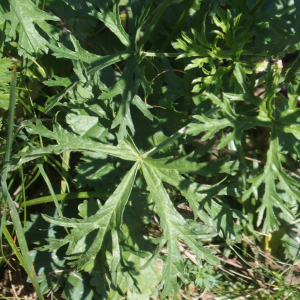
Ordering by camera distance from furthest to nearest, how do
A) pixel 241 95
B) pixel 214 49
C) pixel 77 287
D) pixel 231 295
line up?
1. pixel 231 295
2. pixel 77 287
3. pixel 214 49
4. pixel 241 95

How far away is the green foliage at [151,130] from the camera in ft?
5.66

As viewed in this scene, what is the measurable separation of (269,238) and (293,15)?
1.56m

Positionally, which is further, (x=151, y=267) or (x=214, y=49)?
(x=151, y=267)

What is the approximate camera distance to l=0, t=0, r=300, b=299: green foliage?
173 centimetres

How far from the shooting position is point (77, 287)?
2.27m

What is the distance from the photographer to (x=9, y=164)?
1800 millimetres

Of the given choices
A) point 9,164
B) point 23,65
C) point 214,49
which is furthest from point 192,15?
point 9,164

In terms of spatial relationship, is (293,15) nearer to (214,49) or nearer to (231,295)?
(214,49)

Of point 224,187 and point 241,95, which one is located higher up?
point 241,95

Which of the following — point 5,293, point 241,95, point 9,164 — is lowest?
point 5,293

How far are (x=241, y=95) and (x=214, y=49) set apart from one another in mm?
343

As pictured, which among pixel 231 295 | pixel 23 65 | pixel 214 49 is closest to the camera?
pixel 214 49

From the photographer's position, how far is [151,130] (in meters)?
2.20

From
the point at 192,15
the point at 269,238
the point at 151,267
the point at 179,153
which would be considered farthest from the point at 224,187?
the point at 192,15
